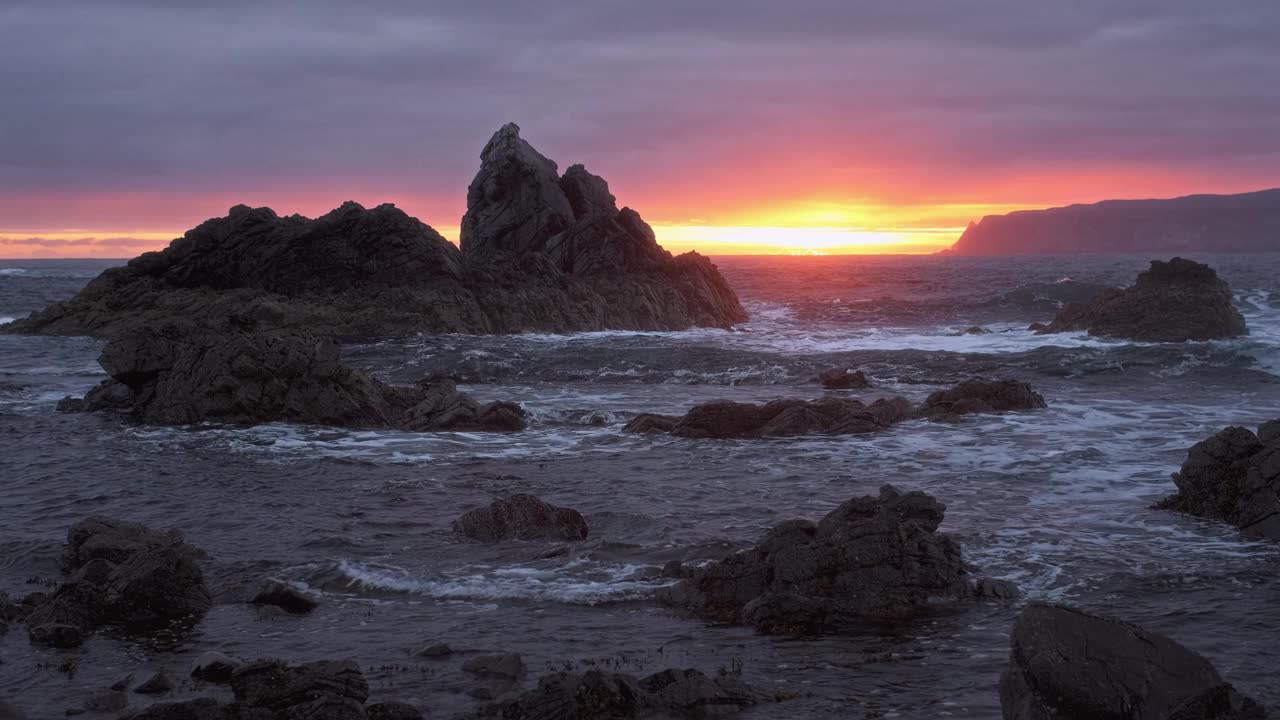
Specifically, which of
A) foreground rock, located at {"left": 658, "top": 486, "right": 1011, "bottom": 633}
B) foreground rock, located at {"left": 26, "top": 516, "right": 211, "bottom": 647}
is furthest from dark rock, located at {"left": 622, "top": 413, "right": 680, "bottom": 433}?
foreground rock, located at {"left": 26, "top": 516, "right": 211, "bottom": 647}

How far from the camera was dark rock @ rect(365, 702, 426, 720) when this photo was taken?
27.0 ft

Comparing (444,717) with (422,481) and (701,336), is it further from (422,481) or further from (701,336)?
(701,336)

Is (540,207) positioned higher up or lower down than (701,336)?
higher up

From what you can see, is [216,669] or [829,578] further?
[829,578]

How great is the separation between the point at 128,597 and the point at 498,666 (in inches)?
176

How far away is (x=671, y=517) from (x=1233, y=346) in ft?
98.1

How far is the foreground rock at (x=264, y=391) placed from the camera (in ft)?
80.4

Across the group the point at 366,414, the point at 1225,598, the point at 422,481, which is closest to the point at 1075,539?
the point at 1225,598

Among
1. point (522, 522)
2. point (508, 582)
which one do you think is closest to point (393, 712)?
point (508, 582)

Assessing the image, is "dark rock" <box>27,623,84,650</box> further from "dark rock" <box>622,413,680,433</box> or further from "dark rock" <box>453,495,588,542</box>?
"dark rock" <box>622,413,680,433</box>

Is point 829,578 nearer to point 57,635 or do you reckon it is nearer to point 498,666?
point 498,666

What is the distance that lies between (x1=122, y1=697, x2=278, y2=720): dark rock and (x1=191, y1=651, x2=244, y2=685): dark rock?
1.10 m

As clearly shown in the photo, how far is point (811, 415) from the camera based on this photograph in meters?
23.2

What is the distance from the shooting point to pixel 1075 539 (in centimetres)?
1397
